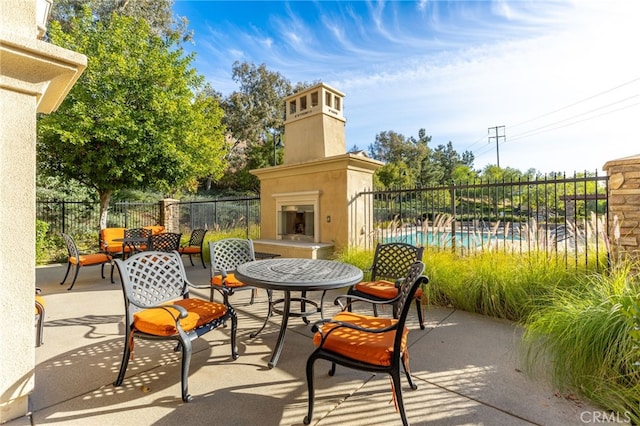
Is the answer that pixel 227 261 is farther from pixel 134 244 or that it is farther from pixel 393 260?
pixel 134 244

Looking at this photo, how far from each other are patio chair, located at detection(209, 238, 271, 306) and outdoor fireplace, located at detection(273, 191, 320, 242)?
2.58m

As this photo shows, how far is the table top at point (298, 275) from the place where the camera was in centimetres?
237

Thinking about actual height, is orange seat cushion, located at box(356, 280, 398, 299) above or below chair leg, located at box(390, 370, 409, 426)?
above

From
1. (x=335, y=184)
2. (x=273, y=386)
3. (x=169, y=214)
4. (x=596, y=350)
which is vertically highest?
(x=335, y=184)

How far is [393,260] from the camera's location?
3766 mm

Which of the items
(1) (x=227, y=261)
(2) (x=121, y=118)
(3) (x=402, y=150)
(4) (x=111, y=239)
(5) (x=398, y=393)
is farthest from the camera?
(3) (x=402, y=150)

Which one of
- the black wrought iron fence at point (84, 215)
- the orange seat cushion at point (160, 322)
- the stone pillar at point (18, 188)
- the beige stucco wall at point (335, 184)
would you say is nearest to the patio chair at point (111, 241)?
the black wrought iron fence at point (84, 215)

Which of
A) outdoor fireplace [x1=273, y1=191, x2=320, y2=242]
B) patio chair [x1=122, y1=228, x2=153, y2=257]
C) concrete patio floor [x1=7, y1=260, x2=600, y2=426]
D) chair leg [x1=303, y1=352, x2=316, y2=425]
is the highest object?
outdoor fireplace [x1=273, y1=191, x2=320, y2=242]

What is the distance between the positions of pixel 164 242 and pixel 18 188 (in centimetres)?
474

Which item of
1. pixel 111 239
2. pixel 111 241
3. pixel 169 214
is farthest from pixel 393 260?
pixel 169 214

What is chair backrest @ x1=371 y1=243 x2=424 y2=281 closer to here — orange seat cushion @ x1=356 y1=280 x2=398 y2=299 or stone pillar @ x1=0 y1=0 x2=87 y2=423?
orange seat cushion @ x1=356 y1=280 x2=398 y2=299

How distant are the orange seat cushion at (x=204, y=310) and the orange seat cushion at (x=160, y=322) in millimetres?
50

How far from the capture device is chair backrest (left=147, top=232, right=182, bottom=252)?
20.6ft

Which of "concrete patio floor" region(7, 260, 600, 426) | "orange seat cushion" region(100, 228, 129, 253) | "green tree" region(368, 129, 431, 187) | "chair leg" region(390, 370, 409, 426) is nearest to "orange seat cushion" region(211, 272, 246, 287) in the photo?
"concrete patio floor" region(7, 260, 600, 426)
